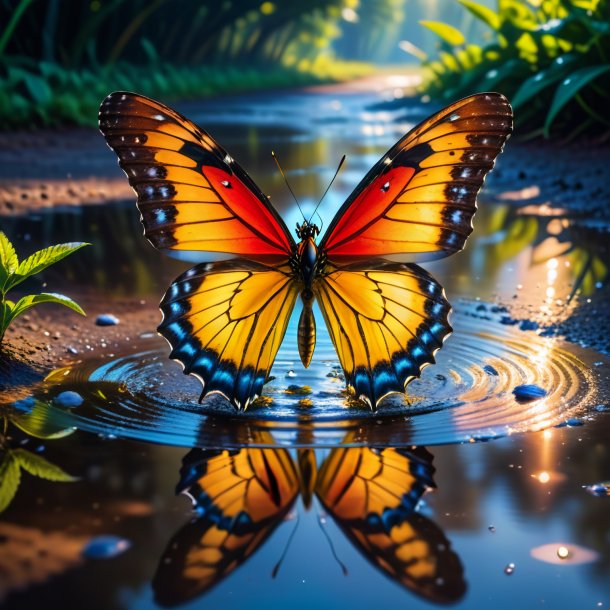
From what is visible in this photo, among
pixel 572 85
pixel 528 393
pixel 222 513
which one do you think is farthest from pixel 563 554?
pixel 572 85

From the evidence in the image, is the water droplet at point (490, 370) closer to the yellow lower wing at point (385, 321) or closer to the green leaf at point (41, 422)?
the yellow lower wing at point (385, 321)

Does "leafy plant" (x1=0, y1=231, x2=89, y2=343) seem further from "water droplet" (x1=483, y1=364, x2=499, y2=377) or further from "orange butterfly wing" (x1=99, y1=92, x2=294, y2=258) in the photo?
"water droplet" (x1=483, y1=364, x2=499, y2=377)

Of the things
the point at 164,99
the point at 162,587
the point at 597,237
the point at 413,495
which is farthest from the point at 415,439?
the point at 164,99

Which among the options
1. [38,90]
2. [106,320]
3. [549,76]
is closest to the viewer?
[106,320]

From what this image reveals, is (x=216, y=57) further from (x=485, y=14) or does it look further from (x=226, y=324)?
(x=226, y=324)

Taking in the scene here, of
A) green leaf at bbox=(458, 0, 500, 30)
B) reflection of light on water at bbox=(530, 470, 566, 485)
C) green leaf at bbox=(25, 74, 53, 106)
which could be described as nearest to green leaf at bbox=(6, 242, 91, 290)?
reflection of light on water at bbox=(530, 470, 566, 485)

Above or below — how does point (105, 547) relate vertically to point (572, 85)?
below
